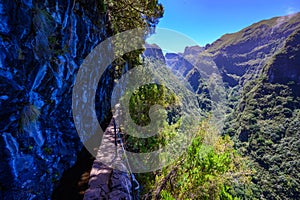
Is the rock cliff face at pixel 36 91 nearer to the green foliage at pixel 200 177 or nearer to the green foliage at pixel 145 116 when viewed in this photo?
the green foliage at pixel 145 116

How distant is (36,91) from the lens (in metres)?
3.23

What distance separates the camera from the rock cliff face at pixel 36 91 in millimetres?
2551

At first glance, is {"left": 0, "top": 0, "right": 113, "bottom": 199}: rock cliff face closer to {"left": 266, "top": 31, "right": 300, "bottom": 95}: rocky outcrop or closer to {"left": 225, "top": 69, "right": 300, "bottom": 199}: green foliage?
{"left": 225, "top": 69, "right": 300, "bottom": 199}: green foliage

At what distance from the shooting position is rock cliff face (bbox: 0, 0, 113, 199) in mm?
2551

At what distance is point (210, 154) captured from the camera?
4.85 metres

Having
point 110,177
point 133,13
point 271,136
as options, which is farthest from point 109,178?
point 271,136

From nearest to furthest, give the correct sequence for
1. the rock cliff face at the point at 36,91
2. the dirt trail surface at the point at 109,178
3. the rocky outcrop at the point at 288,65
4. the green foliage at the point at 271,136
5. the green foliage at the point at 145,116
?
the rock cliff face at the point at 36,91, the dirt trail surface at the point at 109,178, the green foliage at the point at 145,116, the green foliage at the point at 271,136, the rocky outcrop at the point at 288,65

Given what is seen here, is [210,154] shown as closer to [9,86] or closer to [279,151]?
[9,86]

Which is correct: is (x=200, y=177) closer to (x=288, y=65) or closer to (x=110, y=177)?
(x=110, y=177)

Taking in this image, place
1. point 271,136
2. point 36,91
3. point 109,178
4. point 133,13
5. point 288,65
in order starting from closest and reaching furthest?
point 36,91, point 109,178, point 133,13, point 271,136, point 288,65

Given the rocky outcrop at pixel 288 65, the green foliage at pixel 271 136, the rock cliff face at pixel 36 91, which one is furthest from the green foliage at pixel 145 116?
the rocky outcrop at pixel 288 65

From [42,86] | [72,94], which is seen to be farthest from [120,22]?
[42,86]

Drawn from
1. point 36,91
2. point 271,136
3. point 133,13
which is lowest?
point 271,136

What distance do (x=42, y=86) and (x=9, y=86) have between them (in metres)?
0.87
